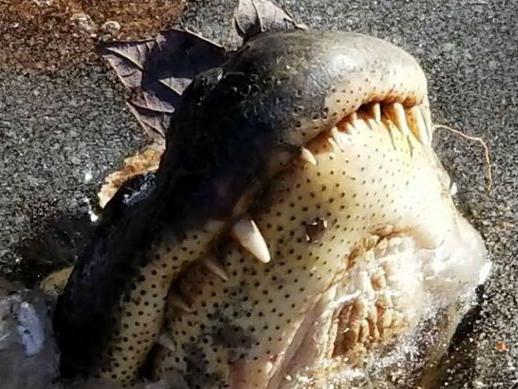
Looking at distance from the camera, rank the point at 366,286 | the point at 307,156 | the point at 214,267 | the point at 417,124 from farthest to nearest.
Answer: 1. the point at 366,286
2. the point at 417,124
3. the point at 214,267
4. the point at 307,156

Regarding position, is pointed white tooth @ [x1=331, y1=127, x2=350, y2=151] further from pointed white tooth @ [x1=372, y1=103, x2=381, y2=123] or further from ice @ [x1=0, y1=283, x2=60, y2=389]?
ice @ [x1=0, y1=283, x2=60, y2=389]

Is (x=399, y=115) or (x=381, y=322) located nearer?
(x=399, y=115)

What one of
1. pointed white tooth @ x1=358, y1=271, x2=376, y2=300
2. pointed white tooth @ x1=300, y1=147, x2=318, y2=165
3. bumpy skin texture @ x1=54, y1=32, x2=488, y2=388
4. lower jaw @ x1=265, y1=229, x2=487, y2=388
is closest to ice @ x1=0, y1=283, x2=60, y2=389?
bumpy skin texture @ x1=54, y1=32, x2=488, y2=388

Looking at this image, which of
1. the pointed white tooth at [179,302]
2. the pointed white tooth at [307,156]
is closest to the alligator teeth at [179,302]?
the pointed white tooth at [179,302]

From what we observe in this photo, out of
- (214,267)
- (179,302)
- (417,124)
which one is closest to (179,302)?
(179,302)

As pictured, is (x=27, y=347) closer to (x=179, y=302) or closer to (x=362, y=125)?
(x=179, y=302)

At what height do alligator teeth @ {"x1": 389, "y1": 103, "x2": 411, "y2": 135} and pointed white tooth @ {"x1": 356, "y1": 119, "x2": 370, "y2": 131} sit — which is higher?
pointed white tooth @ {"x1": 356, "y1": 119, "x2": 370, "y2": 131}

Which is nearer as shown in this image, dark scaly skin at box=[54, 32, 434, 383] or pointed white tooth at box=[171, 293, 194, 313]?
dark scaly skin at box=[54, 32, 434, 383]

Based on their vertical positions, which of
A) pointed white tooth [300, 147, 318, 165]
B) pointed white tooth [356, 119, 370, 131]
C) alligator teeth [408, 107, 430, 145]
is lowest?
alligator teeth [408, 107, 430, 145]

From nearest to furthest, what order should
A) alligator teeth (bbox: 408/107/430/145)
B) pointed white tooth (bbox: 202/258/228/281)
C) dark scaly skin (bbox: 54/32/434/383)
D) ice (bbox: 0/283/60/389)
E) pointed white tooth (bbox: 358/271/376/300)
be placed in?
dark scaly skin (bbox: 54/32/434/383) → pointed white tooth (bbox: 202/258/228/281) → alligator teeth (bbox: 408/107/430/145) → pointed white tooth (bbox: 358/271/376/300) → ice (bbox: 0/283/60/389)
